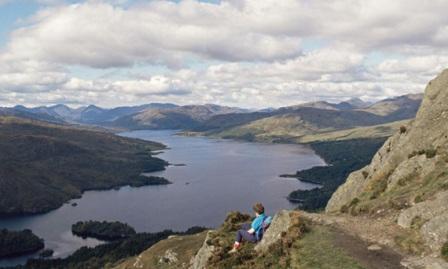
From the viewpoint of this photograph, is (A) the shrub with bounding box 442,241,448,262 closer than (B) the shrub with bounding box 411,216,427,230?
Yes

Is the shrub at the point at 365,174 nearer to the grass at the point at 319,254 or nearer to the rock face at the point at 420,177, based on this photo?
the rock face at the point at 420,177

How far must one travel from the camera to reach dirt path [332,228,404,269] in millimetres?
34156

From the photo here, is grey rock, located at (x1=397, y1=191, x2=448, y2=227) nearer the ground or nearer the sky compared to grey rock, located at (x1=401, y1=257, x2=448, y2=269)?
nearer the sky

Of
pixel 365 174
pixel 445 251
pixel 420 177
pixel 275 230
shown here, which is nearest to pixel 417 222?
pixel 445 251

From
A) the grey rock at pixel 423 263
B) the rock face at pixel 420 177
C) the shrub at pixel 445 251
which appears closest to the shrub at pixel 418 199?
the rock face at pixel 420 177

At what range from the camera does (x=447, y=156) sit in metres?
56.4

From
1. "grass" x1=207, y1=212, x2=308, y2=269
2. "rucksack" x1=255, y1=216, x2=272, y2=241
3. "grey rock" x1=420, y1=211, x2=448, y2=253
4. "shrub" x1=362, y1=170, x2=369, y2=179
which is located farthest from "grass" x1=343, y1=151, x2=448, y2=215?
"shrub" x1=362, y1=170, x2=369, y2=179

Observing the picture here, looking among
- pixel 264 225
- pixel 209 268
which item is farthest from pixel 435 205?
pixel 209 268

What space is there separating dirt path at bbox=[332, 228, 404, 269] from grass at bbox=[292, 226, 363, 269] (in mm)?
605

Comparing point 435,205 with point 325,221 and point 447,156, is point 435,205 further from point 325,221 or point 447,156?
point 447,156

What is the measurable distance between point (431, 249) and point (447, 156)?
2400 centimetres

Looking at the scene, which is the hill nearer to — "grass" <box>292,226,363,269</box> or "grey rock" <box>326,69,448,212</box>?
"grass" <box>292,226,363,269</box>

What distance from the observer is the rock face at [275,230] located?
42.2m

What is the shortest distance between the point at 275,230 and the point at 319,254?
22.5ft
